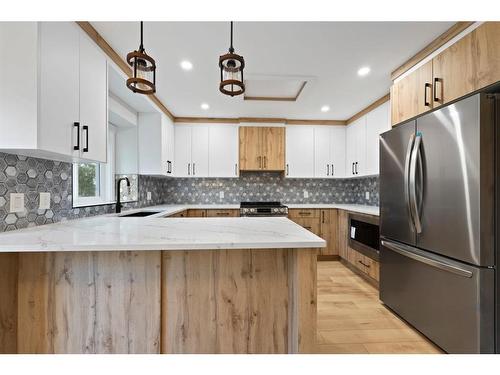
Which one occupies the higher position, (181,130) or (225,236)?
(181,130)

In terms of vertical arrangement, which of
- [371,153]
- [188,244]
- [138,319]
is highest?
[371,153]

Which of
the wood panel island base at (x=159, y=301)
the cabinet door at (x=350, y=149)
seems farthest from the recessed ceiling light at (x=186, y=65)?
the cabinet door at (x=350, y=149)

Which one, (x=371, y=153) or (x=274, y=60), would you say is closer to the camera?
(x=274, y=60)

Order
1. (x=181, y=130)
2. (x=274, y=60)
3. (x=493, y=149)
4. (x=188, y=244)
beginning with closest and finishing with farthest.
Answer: (x=188, y=244) < (x=493, y=149) < (x=274, y=60) < (x=181, y=130)

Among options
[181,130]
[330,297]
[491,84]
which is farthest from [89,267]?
[181,130]

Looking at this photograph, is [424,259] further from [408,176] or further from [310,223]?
[310,223]

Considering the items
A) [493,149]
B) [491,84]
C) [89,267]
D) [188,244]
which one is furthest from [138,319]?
[491,84]

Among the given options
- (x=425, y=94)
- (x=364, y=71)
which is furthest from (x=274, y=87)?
(x=425, y=94)

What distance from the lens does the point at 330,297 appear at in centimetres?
263

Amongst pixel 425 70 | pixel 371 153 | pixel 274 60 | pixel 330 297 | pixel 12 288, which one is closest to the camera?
pixel 12 288

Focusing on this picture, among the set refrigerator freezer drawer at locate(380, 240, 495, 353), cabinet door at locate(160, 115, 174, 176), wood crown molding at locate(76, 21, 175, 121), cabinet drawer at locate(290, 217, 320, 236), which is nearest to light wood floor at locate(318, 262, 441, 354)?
refrigerator freezer drawer at locate(380, 240, 495, 353)

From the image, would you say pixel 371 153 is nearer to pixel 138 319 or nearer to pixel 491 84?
pixel 491 84

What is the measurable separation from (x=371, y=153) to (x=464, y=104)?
6.32ft

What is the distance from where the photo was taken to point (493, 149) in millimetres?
1418
